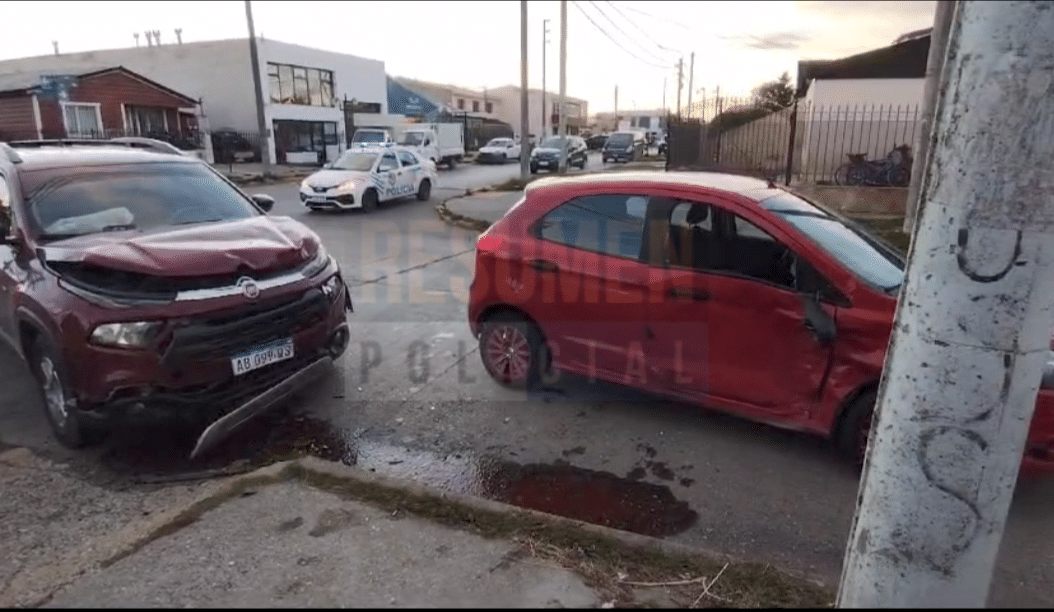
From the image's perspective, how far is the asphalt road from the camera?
3314 millimetres

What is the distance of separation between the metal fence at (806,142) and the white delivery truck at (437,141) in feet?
40.1

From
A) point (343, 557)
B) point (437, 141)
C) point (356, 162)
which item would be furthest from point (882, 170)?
point (437, 141)

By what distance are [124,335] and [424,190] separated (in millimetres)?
15774

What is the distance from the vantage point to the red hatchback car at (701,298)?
3.70 m

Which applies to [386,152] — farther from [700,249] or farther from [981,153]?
[981,153]

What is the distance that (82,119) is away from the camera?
26844 mm

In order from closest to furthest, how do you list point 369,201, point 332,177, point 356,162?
1. point 332,177
2. point 369,201
3. point 356,162

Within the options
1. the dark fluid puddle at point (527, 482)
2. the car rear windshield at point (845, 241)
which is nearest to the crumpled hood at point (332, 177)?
the dark fluid puddle at point (527, 482)

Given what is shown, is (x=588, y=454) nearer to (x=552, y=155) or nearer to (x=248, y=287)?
(x=248, y=287)

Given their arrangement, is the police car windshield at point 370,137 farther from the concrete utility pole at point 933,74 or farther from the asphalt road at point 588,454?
the asphalt road at point 588,454

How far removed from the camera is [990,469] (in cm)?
177

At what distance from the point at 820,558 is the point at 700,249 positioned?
6.22ft

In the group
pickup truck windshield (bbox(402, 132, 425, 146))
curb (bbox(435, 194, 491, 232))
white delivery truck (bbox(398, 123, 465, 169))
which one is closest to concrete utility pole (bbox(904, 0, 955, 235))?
curb (bbox(435, 194, 491, 232))

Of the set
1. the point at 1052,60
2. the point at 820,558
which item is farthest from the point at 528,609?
the point at 1052,60
